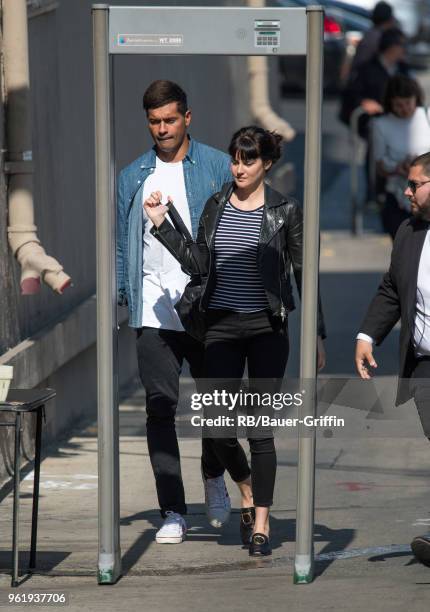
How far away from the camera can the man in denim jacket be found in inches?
254

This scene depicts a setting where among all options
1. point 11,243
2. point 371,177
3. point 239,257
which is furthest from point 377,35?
point 239,257

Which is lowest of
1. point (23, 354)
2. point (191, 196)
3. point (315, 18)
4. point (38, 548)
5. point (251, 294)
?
point (38, 548)

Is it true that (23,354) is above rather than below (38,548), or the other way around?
above

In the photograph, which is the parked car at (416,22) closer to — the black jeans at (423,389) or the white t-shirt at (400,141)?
the white t-shirt at (400,141)

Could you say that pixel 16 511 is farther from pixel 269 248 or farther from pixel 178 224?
pixel 269 248

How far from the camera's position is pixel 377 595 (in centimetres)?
576

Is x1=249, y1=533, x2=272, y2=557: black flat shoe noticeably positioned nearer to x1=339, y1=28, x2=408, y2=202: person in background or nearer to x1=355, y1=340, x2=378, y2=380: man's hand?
x1=355, y1=340, x2=378, y2=380: man's hand

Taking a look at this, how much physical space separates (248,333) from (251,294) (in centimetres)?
17

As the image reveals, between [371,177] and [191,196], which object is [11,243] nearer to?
[191,196]

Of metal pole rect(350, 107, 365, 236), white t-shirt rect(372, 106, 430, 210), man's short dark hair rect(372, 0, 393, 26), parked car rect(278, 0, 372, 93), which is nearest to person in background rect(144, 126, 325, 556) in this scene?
white t-shirt rect(372, 106, 430, 210)

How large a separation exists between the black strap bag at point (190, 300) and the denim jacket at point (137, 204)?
25 centimetres

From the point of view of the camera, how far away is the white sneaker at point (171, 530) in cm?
656

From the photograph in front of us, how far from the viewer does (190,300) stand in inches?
243

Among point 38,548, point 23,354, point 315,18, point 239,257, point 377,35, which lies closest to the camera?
point 315,18
